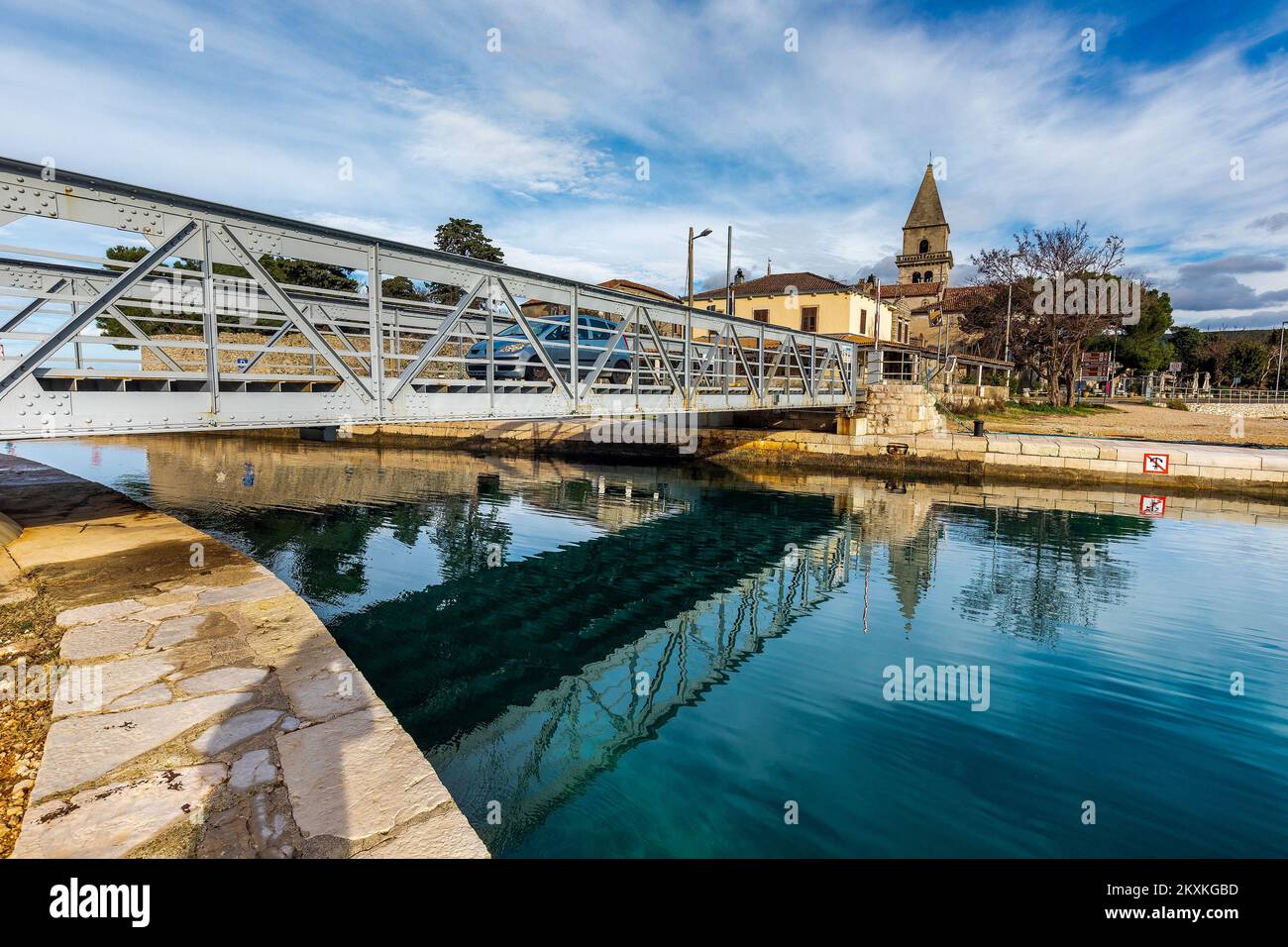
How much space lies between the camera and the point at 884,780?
5449 millimetres

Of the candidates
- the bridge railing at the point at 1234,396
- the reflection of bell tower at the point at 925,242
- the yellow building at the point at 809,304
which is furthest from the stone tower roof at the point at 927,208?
the bridge railing at the point at 1234,396

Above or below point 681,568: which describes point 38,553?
above

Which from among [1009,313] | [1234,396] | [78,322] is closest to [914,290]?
[1009,313]

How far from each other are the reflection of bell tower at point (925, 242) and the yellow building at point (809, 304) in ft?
68.2

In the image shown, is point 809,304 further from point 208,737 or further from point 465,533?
point 208,737

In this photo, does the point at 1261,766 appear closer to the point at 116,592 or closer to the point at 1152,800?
the point at 1152,800

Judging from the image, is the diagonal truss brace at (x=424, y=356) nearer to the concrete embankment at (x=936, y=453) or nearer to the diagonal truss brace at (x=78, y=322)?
the diagonal truss brace at (x=78, y=322)

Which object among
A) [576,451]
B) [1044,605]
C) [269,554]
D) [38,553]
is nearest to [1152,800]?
[1044,605]

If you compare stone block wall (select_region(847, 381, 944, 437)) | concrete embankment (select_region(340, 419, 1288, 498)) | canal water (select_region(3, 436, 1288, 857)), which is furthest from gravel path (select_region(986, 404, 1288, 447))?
canal water (select_region(3, 436, 1288, 857))

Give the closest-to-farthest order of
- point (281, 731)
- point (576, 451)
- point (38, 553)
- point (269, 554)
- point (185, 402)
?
point (281, 731) → point (185, 402) → point (38, 553) → point (269, 554) → point (576, 451)

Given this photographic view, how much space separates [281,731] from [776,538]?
12.4 metres

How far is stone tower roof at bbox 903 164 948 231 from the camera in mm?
70062

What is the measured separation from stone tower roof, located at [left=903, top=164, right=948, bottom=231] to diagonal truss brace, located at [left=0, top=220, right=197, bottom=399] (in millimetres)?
78874

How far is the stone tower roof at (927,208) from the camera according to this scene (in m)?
70.1
